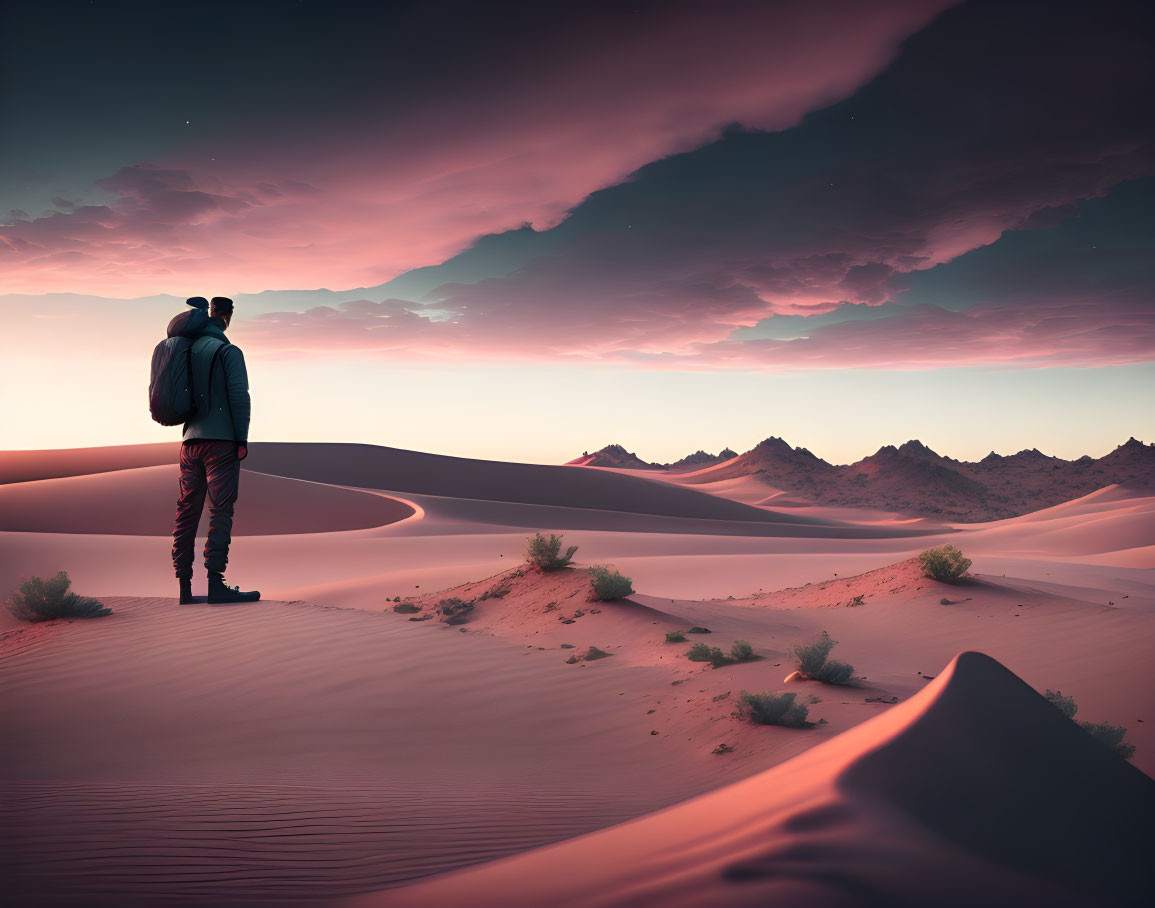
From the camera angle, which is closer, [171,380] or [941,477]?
[171,380]

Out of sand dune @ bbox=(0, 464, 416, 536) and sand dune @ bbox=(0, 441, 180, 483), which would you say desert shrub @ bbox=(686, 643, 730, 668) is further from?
sand dune @ bbox=(0, 441, 180, 483)

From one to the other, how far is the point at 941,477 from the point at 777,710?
8996 cm

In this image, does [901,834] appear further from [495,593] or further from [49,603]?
[495,593]

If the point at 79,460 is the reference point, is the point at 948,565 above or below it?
below

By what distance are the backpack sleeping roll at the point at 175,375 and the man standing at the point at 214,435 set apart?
86mm

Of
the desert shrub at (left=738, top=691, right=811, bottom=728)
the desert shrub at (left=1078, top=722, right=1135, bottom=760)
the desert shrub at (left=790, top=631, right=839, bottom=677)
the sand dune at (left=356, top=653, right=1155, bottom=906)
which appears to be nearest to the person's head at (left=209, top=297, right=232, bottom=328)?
the desert shrub at (left=738, top=691, right=811, bottom=728)

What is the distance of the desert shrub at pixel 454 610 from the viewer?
1134cm

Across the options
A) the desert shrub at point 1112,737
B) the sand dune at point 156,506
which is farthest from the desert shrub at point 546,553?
the sand dune at point 156,506

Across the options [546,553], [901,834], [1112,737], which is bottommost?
[1112,737]

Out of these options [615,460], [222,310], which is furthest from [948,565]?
[615,460]

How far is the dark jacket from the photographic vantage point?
8.29m

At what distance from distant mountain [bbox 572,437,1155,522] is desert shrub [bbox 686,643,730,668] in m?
65.8

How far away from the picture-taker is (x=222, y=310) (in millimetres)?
8922

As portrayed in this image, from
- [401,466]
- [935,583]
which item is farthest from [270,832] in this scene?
[401,466]
